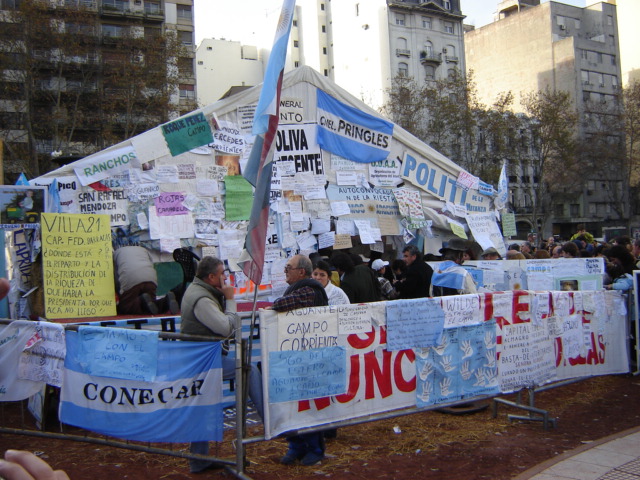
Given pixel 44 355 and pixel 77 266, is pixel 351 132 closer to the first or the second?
pixel 77 266

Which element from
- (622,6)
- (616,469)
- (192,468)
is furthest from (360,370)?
(622,6)

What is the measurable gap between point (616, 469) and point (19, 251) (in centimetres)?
687

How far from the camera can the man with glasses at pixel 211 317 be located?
193 inches

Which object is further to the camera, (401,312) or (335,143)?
(335,143)

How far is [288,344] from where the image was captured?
Answer: 194 inches

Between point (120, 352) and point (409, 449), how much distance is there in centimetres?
274

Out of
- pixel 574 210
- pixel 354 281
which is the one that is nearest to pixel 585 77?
pixel 574 210

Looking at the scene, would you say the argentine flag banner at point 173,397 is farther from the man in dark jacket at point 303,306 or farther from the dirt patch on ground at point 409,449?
the man in dark jacket at point 303,306

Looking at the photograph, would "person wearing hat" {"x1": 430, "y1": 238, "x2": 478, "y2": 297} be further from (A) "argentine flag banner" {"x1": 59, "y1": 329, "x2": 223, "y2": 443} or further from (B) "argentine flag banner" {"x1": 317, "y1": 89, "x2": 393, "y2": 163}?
(A) "argentine flag banner" {"x1": 59, "y1": 329, "x2": 223, "y2": 443}

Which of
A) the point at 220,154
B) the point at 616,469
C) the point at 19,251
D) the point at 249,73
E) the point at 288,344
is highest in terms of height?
the point at 249,73

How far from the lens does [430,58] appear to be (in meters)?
62.4

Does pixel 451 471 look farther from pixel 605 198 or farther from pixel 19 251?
pixel 605 198

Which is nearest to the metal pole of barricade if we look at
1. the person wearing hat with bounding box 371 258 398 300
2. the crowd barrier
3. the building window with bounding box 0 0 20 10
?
the crowd barrier

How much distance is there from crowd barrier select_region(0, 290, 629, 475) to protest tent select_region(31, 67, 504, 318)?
266cm
